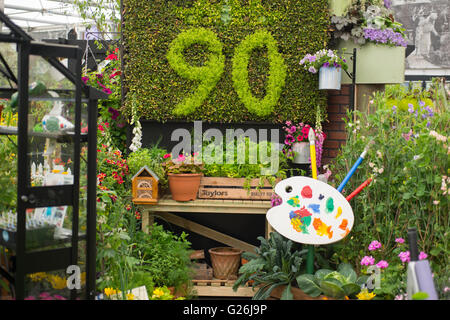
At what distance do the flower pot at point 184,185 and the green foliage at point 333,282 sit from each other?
1.17m

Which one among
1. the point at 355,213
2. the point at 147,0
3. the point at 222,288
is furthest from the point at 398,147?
the point at 147,0

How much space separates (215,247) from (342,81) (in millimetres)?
2044

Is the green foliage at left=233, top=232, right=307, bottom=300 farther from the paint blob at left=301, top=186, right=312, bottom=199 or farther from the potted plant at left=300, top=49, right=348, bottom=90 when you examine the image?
the potted plant at left=300, top=49, right=348, bottom=90

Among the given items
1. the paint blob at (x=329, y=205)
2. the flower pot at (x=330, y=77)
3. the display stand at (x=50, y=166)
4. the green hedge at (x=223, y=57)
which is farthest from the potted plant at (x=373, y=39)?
the display stand at (x=50, y=166)

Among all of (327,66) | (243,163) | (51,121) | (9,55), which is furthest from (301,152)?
(9,55)

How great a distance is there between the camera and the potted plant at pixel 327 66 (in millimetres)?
4199

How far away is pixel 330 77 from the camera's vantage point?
13.9 ft

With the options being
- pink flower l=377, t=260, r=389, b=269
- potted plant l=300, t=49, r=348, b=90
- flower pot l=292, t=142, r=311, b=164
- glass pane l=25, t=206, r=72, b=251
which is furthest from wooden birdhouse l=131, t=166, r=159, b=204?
pink flower l=377, t=260, r=389, b=269

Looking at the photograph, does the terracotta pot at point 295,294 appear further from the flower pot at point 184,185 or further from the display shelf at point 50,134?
the display shelf at point 50,134

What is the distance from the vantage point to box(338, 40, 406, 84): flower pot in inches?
177

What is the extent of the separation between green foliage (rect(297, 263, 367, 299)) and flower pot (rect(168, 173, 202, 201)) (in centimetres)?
117

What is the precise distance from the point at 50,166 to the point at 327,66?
264 cm

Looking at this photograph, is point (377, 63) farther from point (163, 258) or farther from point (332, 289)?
point (163, 258)
